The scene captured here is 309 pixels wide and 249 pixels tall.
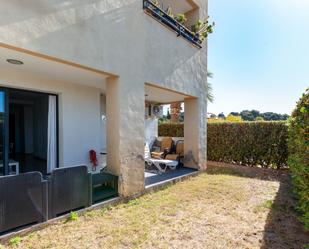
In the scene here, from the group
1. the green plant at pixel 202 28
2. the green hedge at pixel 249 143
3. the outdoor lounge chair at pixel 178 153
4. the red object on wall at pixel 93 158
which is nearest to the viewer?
the red object on wall at pixel 93 158

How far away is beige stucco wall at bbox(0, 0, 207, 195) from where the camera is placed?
3826mm

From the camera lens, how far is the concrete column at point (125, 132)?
18.8 ft

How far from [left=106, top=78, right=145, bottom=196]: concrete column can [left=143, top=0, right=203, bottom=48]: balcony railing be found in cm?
251

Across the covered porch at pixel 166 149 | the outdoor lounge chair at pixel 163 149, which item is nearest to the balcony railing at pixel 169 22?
the covered porch at pixel 166 149

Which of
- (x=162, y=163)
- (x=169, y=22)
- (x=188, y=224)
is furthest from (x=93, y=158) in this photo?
(x=169, y=22)

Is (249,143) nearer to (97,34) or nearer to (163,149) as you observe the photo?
(163,149)

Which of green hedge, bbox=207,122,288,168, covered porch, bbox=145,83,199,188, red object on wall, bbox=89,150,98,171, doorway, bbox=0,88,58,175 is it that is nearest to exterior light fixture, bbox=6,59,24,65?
doorway, bbox=0,88,58,175

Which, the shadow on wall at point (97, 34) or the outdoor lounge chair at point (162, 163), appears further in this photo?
the outdoor lounge chair at point (162, 163)

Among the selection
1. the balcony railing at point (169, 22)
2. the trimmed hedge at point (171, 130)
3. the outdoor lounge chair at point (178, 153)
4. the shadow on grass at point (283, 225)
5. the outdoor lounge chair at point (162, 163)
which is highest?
the balcony railing at point (169, 22)

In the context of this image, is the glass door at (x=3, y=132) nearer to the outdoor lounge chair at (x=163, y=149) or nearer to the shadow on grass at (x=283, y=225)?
the outdoor lounge chair at (x=163, y=149)

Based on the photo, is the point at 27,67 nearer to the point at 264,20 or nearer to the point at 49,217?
the point at 49,217

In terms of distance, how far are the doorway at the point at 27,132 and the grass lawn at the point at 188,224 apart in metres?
3.26

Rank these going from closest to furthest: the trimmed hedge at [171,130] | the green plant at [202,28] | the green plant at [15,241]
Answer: the green plant at [15,241]
the green plant at [202,28]
the trimmed hedge at [171,130]

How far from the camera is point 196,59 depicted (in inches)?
374
